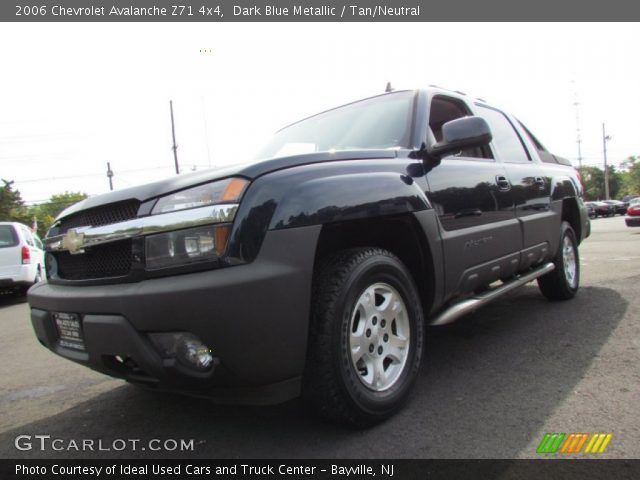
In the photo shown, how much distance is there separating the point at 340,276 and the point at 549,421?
121 centimetres

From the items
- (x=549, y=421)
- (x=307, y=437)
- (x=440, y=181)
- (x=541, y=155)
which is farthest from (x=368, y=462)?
(x=541, y=155)

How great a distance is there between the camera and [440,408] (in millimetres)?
2303

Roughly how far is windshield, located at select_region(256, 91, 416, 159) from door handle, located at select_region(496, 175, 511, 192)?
0.95 metres

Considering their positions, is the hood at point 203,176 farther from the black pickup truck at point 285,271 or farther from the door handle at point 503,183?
the door handle at point 503,183

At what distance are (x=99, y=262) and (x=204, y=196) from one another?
0.65 m

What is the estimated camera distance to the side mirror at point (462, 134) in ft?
8.34

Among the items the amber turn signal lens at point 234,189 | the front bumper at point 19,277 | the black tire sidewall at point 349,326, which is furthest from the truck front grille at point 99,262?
the front bumper at point 19,277

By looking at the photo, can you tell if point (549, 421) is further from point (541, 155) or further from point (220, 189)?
point (541, 155)

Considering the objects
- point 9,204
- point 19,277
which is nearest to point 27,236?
point 19,277

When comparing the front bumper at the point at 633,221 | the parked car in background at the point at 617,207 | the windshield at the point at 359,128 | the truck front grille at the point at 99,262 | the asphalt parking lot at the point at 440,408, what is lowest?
the parked car in background at the point at 617,207

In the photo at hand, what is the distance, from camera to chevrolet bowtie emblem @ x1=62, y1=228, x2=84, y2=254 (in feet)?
7.04

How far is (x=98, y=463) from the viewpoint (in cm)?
201

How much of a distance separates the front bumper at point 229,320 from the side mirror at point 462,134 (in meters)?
1.11

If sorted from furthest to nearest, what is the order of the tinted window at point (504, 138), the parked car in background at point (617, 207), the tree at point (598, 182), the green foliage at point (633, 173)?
the tree at point (598, 182), the green foliage at point (633, 173), the parked car in background at point (617, 207), the tinted window at point (504, 138)
